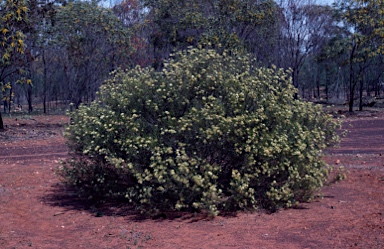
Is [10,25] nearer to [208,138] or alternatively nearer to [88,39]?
[88,39]

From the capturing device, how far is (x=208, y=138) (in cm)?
761

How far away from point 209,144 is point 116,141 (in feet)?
4.80

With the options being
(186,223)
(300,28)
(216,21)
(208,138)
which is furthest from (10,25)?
(300,28)

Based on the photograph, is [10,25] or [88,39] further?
[88,39]

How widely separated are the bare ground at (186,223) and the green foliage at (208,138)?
333 mm

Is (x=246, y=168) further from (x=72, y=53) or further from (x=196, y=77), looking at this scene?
(x=72, y=53)

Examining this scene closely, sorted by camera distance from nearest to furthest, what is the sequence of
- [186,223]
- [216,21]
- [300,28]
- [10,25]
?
[186,223]
[10,25]
[216,21]
[300,28]

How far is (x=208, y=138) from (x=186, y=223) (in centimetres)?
137

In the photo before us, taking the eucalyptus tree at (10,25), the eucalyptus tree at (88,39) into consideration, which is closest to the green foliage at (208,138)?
the eucalyptus tree at (10,25)

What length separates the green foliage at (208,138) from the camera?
771 cm

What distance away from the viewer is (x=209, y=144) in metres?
7.91

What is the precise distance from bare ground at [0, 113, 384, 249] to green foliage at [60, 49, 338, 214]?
33 centimetres

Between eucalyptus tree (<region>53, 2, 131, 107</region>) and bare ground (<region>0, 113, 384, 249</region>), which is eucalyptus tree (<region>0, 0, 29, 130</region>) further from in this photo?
bare ground (<region>0, 113, 384, 249</region>)

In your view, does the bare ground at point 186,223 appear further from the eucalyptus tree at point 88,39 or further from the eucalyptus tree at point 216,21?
the eucalyptus tree at point 216,21
